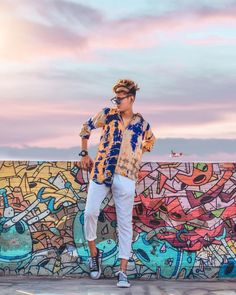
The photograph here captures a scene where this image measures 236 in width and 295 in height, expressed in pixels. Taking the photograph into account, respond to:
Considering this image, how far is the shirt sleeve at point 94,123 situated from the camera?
6.97m

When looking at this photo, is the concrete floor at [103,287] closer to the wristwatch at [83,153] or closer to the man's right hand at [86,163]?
the man's right hand at [86,163]

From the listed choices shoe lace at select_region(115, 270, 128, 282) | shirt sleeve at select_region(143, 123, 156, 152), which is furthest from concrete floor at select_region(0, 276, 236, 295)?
shirt sleeve at select_region(143, 123, 156, 152)

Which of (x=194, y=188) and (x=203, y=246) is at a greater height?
(x=194, y=188)

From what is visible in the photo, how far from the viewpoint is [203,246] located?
7.52 meters

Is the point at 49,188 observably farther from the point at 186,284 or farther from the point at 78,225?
the point at 186,284

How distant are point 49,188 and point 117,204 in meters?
0.88

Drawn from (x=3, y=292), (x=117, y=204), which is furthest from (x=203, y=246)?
(x=3, y=292)

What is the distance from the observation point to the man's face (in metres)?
6.89

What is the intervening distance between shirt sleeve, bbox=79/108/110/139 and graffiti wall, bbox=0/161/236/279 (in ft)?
1.84

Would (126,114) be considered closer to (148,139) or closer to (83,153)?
(148,139)

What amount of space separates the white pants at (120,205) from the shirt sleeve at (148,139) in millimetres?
412

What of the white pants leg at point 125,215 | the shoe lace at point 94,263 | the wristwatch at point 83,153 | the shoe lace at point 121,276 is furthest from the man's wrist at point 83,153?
the shoe lace at point 121,276

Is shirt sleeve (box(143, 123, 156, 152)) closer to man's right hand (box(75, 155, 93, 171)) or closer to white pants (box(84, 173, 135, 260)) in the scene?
white pants (box(84, 173, 135, 260))

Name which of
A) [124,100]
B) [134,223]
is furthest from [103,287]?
[124,100]
